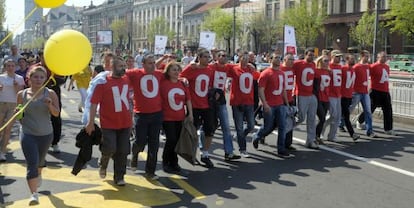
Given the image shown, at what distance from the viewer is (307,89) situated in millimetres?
9414

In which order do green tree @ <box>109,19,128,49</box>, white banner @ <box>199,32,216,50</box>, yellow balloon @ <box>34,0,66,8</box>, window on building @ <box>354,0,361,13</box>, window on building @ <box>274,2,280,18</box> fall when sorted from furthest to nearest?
1. green tree @ <box>109,19,128,49</box>
2. window on building @ <box>274,2,280,18</box>
3. window on building @ <box>354,0,361,13</box>
4. white banner @ <box>199,32,216,50</box>
5. yellow balloon @ <box>34,0,66,8</box>

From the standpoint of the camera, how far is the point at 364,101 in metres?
11.2

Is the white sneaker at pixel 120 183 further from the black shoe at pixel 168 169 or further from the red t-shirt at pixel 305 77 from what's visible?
the red t-shirt at pixel 305 77

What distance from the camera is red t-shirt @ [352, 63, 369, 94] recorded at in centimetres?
1106

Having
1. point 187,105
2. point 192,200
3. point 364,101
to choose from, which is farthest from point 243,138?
point 364,101

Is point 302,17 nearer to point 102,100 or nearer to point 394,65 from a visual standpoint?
point 394,65

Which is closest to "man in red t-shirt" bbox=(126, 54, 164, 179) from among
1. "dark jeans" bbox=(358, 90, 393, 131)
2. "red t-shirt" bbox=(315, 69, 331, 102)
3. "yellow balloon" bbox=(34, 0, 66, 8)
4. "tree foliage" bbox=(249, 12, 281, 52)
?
"yellow balloon" bbox=(34, 0, 66, 8)

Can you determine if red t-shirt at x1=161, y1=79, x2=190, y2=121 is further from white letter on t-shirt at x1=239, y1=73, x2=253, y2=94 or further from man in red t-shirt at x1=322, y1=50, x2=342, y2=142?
man in red t-shirt at x1=322, y1=50, x2=342, y2=142

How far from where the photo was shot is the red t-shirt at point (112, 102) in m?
6.48

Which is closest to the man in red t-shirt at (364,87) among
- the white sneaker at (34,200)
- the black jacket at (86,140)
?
the black jacket at (86,140)

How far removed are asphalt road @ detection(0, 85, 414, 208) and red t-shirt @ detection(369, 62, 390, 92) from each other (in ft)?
7.07

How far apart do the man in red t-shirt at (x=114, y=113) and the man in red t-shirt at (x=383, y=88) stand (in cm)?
657

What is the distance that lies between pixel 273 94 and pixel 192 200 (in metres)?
3.20

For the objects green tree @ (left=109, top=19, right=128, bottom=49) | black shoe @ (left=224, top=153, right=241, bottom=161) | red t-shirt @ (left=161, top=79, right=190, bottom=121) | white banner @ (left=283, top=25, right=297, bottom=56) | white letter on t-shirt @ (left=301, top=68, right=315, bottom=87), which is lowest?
black shoe @ (left=224, top=153, right=241, bottom=161)
